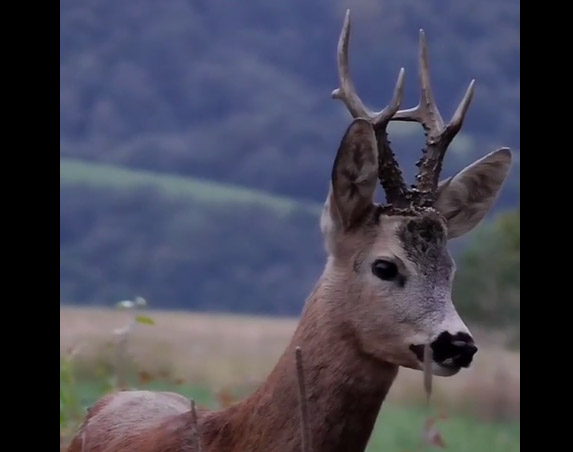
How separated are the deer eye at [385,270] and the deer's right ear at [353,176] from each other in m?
0.22

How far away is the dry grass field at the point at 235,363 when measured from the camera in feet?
40.5

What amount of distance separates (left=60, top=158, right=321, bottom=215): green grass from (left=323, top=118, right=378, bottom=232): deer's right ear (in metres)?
29.7

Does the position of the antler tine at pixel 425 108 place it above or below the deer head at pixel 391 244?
above

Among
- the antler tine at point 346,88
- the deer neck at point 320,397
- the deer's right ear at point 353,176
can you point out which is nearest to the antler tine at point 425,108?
the antler tine at point 346,88

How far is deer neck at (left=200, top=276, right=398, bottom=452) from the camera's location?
455 cm

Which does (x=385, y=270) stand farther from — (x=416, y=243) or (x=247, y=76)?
(x=247, y=76)

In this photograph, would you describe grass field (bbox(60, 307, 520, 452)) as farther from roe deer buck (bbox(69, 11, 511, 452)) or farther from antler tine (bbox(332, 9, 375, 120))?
antler tine (bbox(332, 9, 375, 120))

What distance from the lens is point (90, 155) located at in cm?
3834

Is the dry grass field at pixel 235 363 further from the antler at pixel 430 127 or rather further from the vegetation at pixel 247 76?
the vegetation at pixel 247 76

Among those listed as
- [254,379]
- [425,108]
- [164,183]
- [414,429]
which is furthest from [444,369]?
[164,183]

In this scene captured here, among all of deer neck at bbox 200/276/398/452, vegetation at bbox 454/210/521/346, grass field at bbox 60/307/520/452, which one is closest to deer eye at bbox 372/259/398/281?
deer neck at bbox 200/276/398/452

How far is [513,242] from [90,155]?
1860 cm

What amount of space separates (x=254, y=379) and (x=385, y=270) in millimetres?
7909
